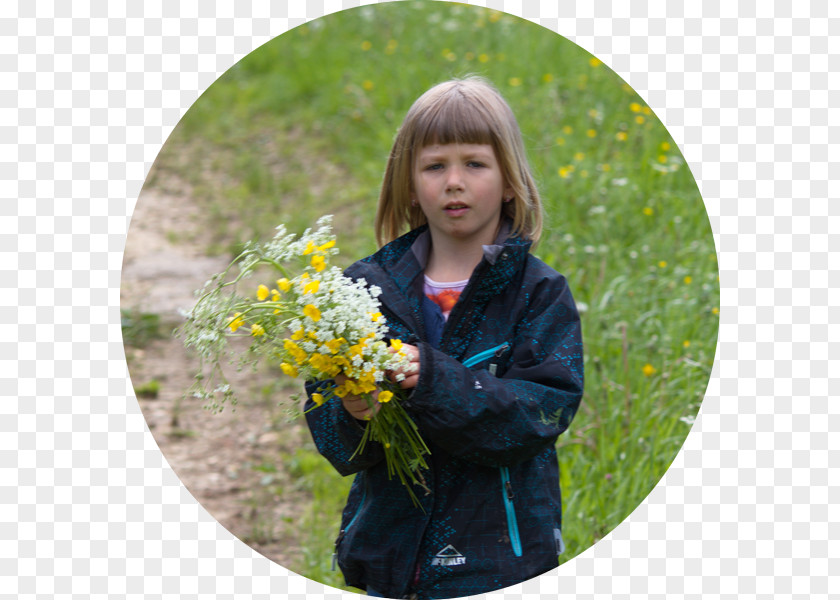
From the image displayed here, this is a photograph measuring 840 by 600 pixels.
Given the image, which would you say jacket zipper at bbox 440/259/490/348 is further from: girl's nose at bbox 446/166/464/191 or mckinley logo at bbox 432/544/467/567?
mckinley logo at bbox 432/544/467/567

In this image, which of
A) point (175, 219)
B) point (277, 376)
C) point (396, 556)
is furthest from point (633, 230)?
point (175, 219)

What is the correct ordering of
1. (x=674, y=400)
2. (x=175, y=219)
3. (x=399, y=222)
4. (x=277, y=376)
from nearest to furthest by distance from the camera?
(x=399, y=222)
(x=674, y=400)
(x=277, y=376)
(x=175, y=219)

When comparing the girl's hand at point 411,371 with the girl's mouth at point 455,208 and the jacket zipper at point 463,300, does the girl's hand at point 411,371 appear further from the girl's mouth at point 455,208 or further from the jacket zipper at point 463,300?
the girl's mouth at point 455,208

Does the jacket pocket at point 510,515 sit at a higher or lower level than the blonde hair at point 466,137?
lower

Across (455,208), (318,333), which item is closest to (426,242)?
(455,208)

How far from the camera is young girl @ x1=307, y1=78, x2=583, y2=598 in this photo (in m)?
2.13

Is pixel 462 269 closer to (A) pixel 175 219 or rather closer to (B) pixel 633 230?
(B) pixel 633 230

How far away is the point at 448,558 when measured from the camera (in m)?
2.18

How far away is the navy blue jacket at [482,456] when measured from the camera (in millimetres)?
2125

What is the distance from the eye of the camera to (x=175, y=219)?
635 cm

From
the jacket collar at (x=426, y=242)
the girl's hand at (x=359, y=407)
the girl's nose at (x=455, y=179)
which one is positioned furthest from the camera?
the jacket collar at (x=426, y=242)

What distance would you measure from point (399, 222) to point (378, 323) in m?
0.56

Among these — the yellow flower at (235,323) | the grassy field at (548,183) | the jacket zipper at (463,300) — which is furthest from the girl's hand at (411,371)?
the grassy field at (548,183)

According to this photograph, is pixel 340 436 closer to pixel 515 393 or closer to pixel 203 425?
pixel 515 393
